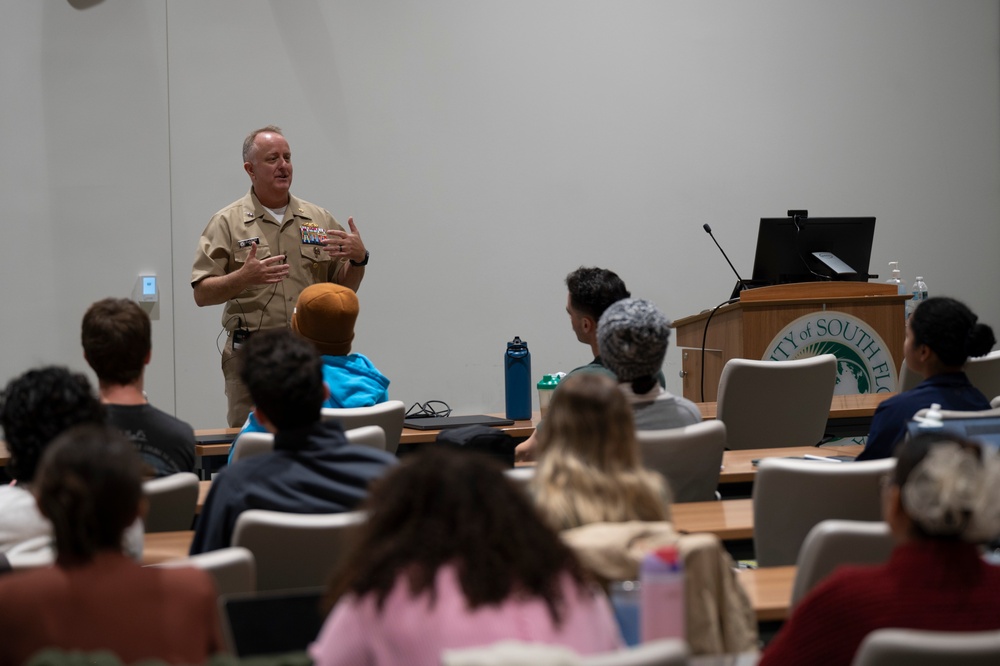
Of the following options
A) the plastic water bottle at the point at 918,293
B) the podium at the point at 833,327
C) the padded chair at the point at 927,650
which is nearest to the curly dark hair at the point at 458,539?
the padded chair at the point at 927,650

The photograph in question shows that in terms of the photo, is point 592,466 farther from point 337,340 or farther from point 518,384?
point 518,384

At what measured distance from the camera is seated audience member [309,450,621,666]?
133 cm

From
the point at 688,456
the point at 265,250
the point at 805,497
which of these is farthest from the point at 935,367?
the point at 265,250

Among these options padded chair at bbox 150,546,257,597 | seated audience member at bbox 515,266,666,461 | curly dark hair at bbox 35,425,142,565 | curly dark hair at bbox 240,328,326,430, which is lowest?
padded chair at bbox 150,546,257,597

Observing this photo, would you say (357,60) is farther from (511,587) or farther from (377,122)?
(511,587)

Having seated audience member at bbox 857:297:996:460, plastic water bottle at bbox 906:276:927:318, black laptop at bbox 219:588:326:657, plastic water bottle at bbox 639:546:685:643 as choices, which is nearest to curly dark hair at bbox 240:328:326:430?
black laptop at bbox 219:588:326:657

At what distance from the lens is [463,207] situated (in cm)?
680

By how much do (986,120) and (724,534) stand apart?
20.2ft

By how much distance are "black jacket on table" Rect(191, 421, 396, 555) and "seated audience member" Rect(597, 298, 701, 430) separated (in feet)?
2.99

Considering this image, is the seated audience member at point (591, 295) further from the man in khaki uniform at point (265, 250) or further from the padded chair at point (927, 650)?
the padded chair at point (927, 650)

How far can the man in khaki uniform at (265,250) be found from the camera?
5.08 meters

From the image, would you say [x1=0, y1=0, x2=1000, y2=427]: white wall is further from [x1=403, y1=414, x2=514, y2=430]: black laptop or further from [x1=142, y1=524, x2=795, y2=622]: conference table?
[x1=142, y1=524, x2=795, y2=622]: conference table

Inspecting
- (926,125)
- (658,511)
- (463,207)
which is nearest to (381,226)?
(463,207)

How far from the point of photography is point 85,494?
149 centimetres
